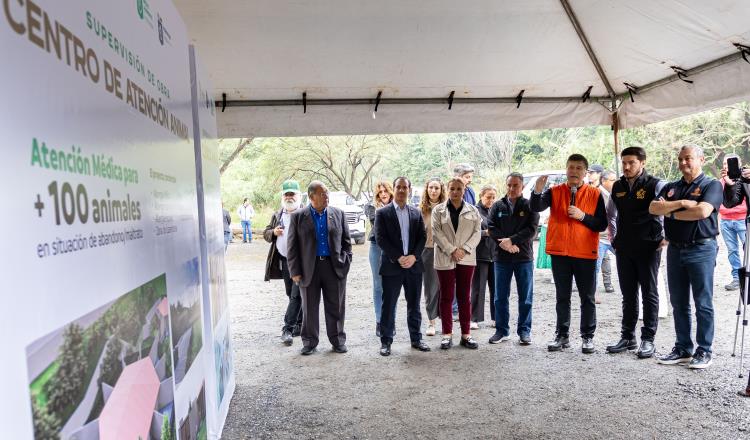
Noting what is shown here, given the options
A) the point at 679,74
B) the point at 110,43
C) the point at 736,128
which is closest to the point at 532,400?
the point at 679,74

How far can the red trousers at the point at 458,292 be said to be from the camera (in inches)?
214

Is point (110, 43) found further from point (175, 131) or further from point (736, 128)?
point (736, 128)

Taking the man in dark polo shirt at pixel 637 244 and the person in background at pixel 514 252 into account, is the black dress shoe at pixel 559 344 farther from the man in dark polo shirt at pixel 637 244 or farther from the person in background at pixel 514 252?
the man in dark polo shirt at pixel 637 244

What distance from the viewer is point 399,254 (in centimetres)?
535

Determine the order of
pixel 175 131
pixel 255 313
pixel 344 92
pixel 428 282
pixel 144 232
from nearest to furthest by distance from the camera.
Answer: pixel 144 232 → pixel 175 131 → pixel 344 92 → pixel 428 282 → pixel 255 313

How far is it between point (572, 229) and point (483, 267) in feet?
4.31

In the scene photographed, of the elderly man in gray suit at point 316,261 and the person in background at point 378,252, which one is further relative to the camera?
the person in background at point 378,252

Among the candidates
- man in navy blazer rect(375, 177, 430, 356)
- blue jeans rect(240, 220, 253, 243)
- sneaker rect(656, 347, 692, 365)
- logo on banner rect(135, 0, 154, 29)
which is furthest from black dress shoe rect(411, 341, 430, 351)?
blue jeans rect(240, 220, 253, 243)

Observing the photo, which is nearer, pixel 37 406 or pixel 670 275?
pixel 37 406

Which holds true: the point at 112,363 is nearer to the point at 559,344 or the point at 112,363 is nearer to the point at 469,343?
the point at 469,343

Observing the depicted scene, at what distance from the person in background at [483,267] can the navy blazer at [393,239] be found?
3.20 feet

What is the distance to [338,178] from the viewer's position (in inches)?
834

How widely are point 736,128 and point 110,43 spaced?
22192 mm

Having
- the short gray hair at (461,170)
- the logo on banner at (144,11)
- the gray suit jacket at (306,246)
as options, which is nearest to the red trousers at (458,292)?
the gray suit jacket at (306,246)
